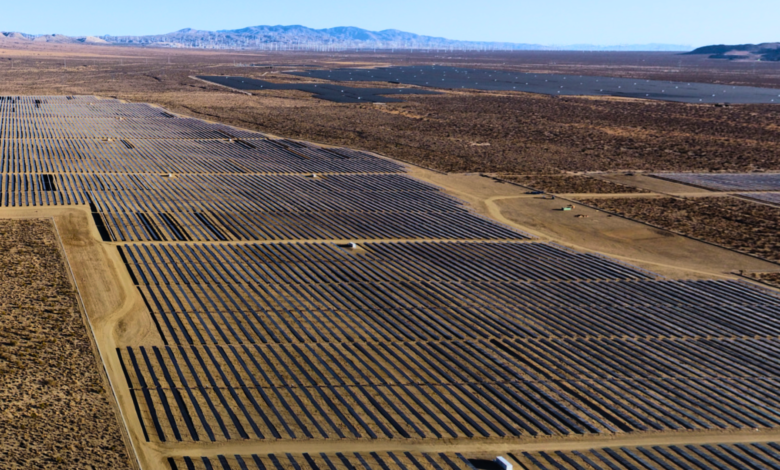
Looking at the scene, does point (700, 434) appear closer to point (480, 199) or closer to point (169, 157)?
point (480, 199)

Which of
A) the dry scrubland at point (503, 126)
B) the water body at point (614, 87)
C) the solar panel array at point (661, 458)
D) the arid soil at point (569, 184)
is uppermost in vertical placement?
the water body at point (614, 87)

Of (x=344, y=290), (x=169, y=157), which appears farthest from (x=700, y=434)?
(x=169, y=157)

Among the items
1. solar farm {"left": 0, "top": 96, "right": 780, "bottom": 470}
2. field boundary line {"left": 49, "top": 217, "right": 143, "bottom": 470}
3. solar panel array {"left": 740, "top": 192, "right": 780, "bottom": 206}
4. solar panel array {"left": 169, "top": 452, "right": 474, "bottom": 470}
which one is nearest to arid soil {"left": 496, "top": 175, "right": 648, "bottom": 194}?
solar panel array {"left": 740, "top": 192, "right": 780, "bottom": 206}

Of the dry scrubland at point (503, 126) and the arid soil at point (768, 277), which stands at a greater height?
the dry scrubland at point (503, 126)

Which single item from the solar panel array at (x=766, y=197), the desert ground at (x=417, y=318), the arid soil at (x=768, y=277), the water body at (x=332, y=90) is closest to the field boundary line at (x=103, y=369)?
the desert ground at (x=417, y=318)

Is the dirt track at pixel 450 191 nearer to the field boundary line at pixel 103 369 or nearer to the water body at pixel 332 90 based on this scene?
the field boundary line at pixel 103 369

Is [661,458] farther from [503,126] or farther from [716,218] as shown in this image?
[503,126]

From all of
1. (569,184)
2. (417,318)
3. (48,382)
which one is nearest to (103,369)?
(48,382)

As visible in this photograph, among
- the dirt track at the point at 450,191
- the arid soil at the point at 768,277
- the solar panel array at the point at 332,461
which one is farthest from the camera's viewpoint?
the arid soil at the point at 768,277
